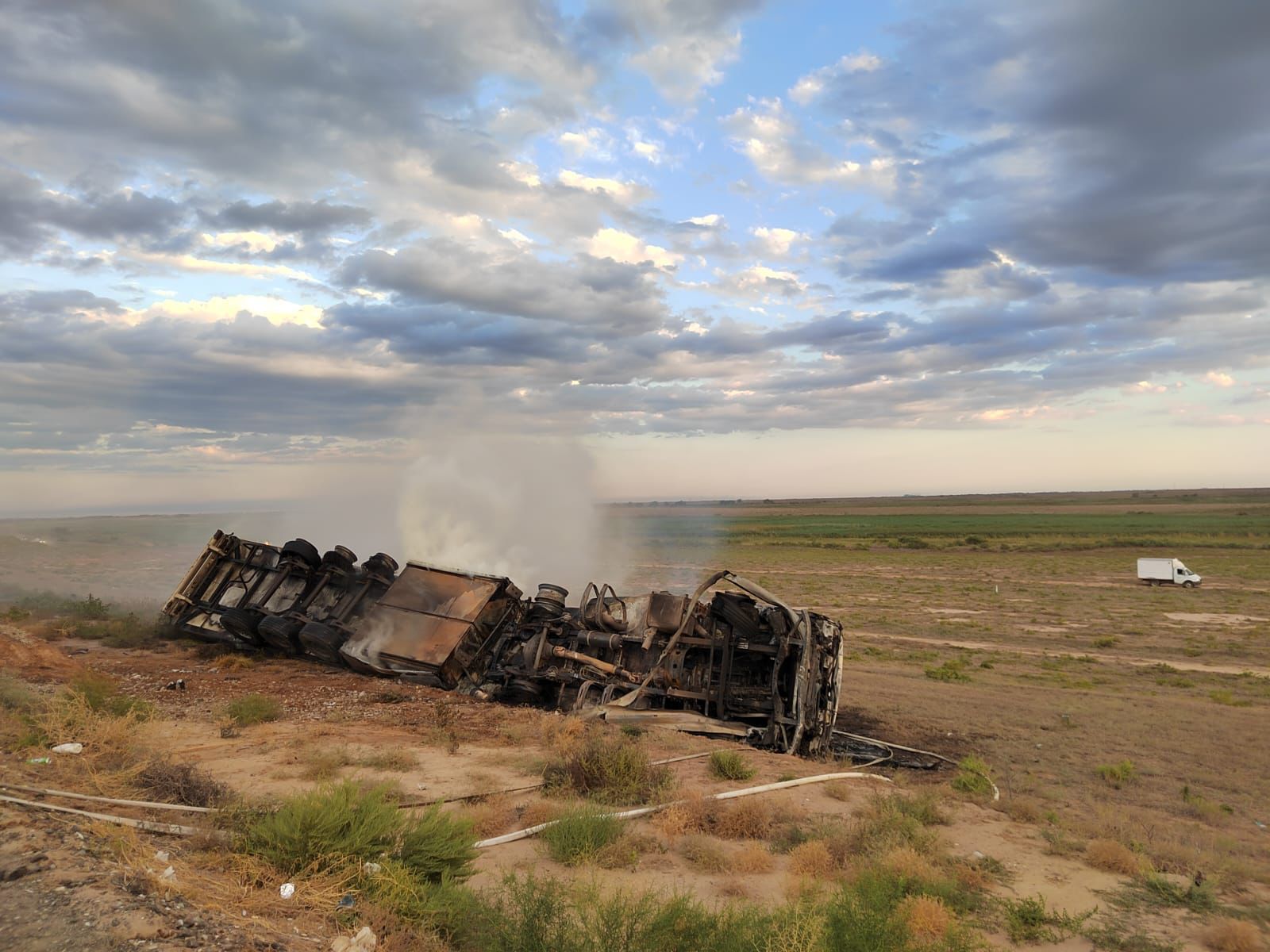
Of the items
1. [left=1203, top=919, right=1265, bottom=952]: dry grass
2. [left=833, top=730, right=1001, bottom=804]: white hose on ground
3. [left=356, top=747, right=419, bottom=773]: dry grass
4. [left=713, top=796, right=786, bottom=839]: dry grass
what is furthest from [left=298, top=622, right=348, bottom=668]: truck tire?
[left=1203, top=919, right=1265, bottom=952]: dry grass

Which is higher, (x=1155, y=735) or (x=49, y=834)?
(x=49, y=834)

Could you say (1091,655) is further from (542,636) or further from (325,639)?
(325,639)

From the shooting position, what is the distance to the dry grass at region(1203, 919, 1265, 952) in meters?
6.38

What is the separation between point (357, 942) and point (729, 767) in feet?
21.6

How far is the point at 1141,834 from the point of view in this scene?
9297mm

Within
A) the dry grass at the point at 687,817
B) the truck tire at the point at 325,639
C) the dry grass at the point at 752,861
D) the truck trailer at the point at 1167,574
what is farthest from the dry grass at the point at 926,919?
the truck trailer at the point at 1167,574

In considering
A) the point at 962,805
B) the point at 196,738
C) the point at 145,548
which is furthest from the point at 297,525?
the point at 145,548

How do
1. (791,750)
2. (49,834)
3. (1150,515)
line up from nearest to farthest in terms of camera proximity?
(49,834), (791,750), (1150,515)

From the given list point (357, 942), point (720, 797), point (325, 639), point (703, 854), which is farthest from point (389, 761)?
point (325, 639)

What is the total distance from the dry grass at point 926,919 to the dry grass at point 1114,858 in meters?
2.91

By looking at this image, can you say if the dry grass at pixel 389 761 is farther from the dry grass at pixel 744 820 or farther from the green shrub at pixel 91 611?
the green shrub at pixel 91 611

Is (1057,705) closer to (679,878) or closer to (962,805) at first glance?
(962,805)

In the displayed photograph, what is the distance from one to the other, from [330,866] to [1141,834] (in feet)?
30.7

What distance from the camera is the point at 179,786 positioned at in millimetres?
7613
